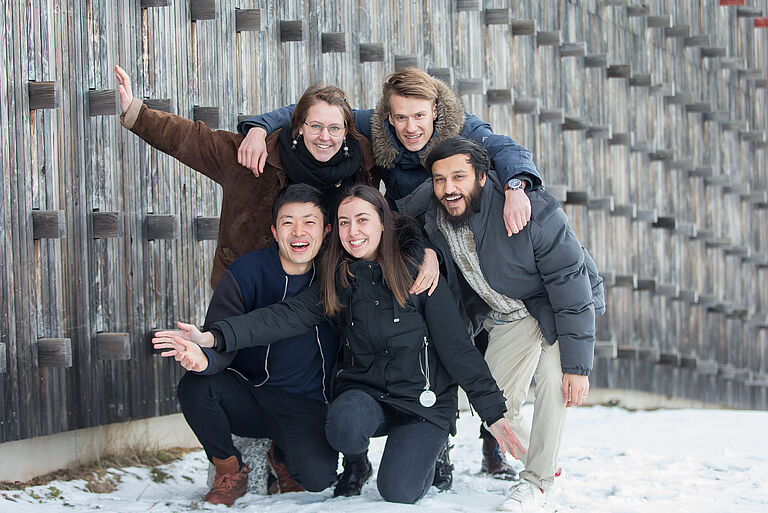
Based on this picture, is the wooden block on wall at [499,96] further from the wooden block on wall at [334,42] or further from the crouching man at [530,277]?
the crouching man at [530,277]

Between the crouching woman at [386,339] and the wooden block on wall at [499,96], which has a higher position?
the wooden block on wall at [499,96]

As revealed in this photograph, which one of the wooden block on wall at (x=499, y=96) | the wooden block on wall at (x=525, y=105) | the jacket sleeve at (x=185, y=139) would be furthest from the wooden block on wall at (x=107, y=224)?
the wooden block on wall at (x=525, y=105)

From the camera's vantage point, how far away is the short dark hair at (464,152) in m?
3.75

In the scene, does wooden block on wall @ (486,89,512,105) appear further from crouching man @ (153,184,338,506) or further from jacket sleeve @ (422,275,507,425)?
jacket sleeve @ (422,275,507,425)

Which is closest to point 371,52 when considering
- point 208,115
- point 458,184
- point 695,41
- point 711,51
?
point 208,115

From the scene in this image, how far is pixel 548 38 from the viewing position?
24.3 ft

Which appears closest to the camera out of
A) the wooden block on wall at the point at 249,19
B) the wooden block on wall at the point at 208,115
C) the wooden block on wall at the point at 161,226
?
the wooden block on wall at the point at 161,226

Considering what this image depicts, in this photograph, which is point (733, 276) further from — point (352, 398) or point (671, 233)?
point (352, 398)

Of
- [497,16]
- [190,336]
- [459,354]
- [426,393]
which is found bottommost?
[426,393]

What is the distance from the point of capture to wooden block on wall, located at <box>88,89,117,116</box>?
165 inches

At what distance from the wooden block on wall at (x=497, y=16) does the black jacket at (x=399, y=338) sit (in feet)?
12.2

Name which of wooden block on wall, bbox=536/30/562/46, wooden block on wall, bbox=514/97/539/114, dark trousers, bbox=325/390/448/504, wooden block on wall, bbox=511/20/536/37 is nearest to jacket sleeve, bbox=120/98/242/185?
dark trousers, bbox=325/390/448/504

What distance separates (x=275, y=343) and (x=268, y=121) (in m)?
1.01

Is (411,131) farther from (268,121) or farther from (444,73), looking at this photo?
(444,73)
